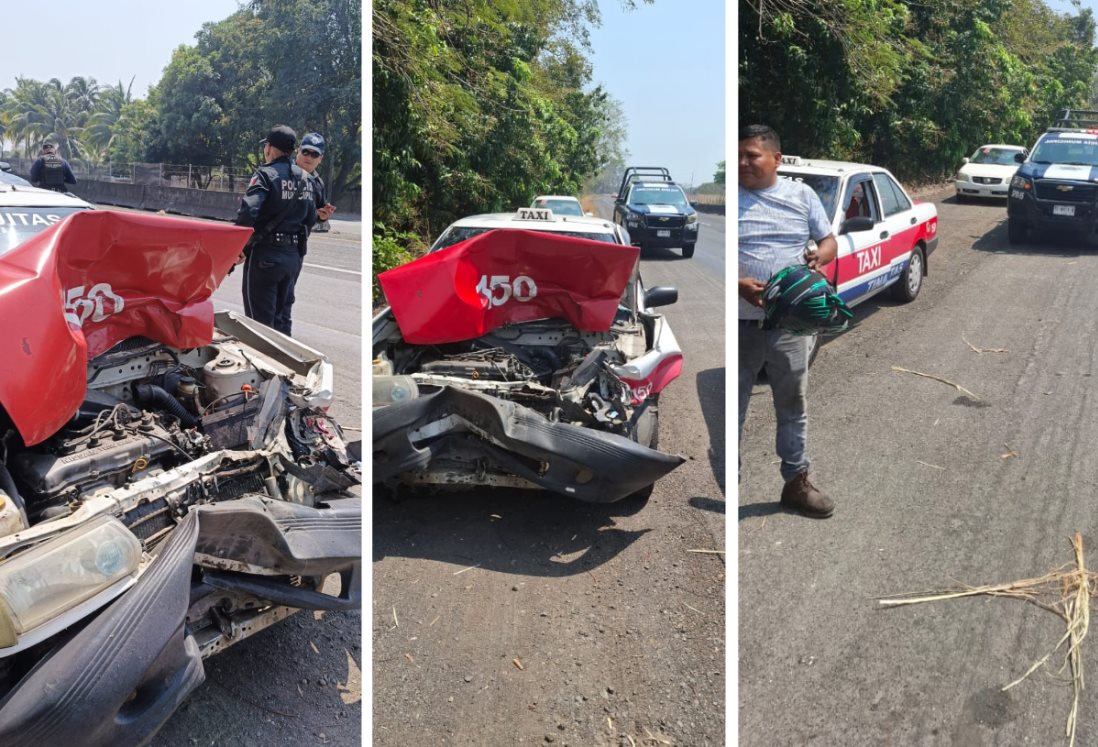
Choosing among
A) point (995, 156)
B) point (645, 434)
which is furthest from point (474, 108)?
point (995, 156)

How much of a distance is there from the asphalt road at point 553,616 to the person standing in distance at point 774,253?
0.63 feet

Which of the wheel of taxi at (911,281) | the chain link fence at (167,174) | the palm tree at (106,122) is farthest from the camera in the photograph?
the palm tree at (106,122)

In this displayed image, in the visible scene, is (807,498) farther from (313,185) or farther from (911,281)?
(911,281)

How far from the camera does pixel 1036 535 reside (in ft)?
12.0

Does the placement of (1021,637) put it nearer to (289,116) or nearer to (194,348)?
(194,348)

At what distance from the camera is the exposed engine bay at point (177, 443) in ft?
8.70

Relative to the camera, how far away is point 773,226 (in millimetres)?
3320

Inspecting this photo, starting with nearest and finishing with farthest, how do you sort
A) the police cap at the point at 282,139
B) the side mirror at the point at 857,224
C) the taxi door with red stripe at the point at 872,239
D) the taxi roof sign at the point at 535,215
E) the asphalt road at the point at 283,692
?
1. the asphalt road at the point at 283,692
2. the police cap at the point at 282,139
3. the taxi roof sign at the point at 535,215
4. the side mirror at the point at 857,224
5. the taxi door with red stripe at the point at 872,239

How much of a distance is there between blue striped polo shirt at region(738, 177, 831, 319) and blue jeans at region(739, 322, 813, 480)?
0.30m

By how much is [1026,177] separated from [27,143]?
26.8 m

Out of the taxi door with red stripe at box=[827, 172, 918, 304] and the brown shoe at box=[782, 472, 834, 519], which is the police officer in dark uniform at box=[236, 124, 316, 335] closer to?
the brown shoe at box=[782, 472, 834, 519]

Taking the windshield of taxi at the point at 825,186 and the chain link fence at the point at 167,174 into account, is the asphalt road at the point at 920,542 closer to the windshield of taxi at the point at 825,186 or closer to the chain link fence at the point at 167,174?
the windshield of taxi at the point at 825,186

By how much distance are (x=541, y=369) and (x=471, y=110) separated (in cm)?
Answer: 473

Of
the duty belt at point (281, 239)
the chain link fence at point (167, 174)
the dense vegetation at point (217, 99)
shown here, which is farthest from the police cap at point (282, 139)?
the chain link fence at point (167, 174)
